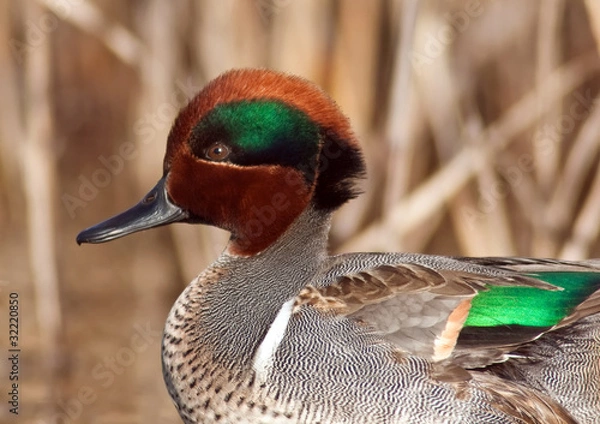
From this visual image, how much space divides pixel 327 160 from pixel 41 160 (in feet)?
6.57

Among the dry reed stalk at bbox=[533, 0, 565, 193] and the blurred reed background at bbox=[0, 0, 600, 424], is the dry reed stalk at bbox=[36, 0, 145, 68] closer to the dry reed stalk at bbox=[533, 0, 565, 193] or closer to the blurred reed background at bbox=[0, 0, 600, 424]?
the blurred reed background at bbox=[0, 0, 600, 424]

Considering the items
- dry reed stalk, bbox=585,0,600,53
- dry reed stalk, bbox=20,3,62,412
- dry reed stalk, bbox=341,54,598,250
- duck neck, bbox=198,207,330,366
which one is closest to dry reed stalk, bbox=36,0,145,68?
dry reed stalk, bbox=20,3,62,412

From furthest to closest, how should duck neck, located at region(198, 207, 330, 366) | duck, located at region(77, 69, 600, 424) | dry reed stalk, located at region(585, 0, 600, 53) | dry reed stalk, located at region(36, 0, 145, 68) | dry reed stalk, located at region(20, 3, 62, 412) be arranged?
dry reed stalk, located at region(20, 3, 62, 412), dry reed stalk, located at region(36, 0, 145, 68), dry reed stalk, located at region(585, 0, 600, 53), duck neck, located at region(198, 207, 330, 366), duck, located at region(77, 69, 600, 424)

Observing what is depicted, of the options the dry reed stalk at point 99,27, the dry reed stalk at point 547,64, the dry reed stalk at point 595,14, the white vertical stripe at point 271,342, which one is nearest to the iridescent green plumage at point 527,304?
the white vertical stripe at point 271,342

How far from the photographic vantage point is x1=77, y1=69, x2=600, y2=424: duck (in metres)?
2.74

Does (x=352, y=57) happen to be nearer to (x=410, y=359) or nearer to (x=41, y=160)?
(x=41, y=160)

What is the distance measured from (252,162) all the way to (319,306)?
1.44 feet

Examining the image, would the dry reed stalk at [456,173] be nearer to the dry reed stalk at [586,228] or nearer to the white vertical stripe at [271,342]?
the dry reed stalk at [586,228]

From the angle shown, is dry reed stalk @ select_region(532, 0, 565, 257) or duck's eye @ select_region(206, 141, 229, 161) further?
dry reed stalk @ select_region(532, 0, 565, 257)

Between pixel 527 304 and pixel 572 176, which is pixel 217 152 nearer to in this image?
pixel 527 304

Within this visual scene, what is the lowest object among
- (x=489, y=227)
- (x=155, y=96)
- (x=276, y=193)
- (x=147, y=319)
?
(x=147, y=319)

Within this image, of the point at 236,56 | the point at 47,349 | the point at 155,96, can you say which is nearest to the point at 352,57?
the point at 236,56

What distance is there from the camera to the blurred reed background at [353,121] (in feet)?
14.9

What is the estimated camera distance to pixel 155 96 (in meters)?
4.64
